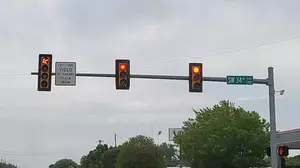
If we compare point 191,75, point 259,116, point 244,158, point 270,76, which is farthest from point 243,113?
point 191,75

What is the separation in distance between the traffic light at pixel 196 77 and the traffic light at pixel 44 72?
5762 millimetres

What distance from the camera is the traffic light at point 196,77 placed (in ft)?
75.3

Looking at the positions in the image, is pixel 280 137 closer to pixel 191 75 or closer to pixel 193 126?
pixel 193 126

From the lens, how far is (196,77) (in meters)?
22.9

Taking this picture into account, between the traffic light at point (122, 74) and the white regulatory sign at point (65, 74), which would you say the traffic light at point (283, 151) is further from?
the white regulatory sign at point (65, 74)

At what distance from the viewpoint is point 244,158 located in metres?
45.8

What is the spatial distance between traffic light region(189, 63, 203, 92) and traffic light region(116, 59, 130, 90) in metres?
2.63

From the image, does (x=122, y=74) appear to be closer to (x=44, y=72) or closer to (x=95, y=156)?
(x=44, y=72)

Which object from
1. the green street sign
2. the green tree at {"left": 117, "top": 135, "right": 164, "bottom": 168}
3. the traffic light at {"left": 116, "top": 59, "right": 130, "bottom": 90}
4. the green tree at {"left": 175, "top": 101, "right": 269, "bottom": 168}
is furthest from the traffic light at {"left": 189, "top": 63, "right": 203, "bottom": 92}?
the green tree at {"left": 117, "top": 135, "right": 164, "bottom": 168}

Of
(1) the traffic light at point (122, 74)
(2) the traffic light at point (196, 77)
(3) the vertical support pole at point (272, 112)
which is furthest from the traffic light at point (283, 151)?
(1) the traffic light at point (122, 74)

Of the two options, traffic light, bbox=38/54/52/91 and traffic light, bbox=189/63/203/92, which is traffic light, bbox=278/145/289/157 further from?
traffic light, bbox=38/54/52/91

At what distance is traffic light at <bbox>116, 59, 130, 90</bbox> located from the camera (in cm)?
2245

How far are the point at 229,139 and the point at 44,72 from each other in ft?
88.0

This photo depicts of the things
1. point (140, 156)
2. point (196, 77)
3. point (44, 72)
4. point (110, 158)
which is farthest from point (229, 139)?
point (110, 158)
